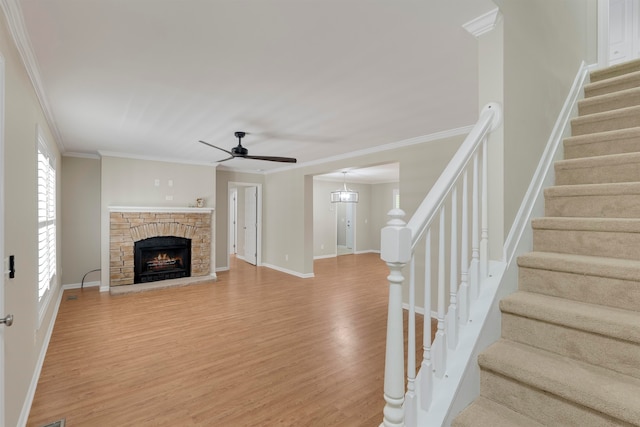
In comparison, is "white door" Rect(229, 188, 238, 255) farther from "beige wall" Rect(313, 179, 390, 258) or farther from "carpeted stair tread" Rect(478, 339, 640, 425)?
"carpeted stair tread" Rect(478, 339, 640, 425)

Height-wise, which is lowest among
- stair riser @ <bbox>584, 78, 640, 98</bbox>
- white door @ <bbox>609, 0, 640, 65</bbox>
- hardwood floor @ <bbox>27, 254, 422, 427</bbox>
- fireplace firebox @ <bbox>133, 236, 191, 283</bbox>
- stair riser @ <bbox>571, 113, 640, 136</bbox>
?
hardwood floor @ <bbox>27, 254, 422, 427</bbox>

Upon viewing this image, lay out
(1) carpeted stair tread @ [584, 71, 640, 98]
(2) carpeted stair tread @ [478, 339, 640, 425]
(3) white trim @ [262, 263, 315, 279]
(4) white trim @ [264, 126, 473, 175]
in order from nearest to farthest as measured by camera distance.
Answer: (2) carpeted stair tread @ [478, 339, 640, 425] < (1) carpeted stair tread @ [584, 71, 640, 98] < (4) white trim @ [264, 126, 473, 175] < (3) white trim @ [262, 263, 315, 279]

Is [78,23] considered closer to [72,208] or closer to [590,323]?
[590,323]

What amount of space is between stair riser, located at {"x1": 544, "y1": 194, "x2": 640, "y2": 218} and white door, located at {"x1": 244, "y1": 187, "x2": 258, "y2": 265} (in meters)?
6.59

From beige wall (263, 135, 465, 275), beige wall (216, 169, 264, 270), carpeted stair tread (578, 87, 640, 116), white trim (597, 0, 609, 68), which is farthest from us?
beige wall (216, 169, 264, 270)

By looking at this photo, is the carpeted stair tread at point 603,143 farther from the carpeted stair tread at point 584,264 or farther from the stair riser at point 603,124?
the carpeted stair tread at point 584,264

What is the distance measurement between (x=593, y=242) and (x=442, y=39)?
4.66 ft

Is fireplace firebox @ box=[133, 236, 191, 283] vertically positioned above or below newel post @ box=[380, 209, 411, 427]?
below

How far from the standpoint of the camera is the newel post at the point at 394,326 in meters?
1.03

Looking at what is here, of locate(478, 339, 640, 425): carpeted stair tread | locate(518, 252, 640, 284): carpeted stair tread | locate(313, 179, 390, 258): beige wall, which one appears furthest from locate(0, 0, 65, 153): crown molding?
locate(313, 179, 390, 258): beige wall

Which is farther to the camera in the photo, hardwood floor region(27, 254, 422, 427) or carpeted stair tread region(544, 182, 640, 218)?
hardwood floor region(27, 254, 422, 427)

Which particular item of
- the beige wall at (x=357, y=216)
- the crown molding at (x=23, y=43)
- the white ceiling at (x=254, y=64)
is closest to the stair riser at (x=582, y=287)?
the white ceiling at (x=254, y=64)

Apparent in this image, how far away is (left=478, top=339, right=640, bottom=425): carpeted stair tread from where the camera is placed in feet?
3.31

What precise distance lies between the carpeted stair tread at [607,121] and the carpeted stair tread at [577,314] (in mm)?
1400
